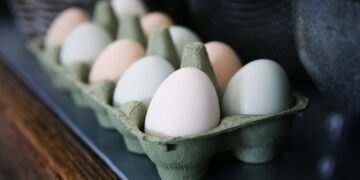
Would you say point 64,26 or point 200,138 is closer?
point 200,138

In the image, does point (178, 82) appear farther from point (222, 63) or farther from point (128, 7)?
point (128, 7)

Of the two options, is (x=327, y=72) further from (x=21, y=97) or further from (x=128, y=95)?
(x=21, y=97)

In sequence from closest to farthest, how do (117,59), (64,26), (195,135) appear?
(195,135), (117,59), (64,26)

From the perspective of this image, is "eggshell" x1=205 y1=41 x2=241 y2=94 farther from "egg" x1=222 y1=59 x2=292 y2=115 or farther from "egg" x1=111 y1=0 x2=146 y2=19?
"egg" x1=111 y1=0 x2=146 y2=19

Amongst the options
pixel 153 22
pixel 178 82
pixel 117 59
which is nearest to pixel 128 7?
pixel 153 22

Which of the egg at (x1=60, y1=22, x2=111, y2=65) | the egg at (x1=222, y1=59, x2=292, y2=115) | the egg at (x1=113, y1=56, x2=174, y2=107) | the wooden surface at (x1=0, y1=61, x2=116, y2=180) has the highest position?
the egg at (x1=60, y1=22, x2=111, y2=65)

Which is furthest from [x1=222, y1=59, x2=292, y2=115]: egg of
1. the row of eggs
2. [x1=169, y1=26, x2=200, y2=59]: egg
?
[x1=169, y1=26, x2=200, y2=59]: egg
